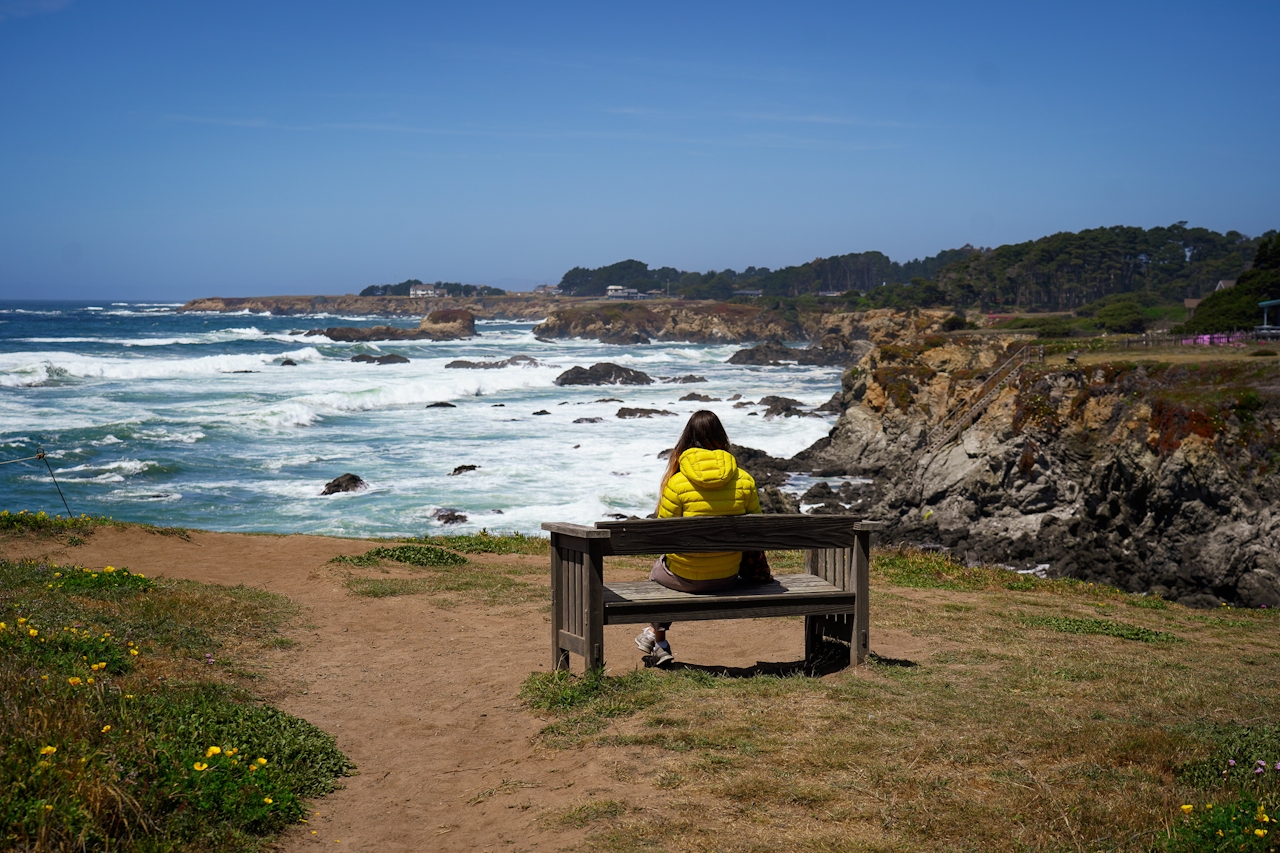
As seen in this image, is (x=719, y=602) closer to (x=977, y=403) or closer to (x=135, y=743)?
(x=135, y=743)

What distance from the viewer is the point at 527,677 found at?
627cm

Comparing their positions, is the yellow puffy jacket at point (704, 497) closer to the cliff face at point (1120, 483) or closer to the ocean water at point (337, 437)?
the cliff face at point (1120, 483)

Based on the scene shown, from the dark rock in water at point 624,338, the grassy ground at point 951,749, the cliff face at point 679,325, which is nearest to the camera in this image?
the grassy ground at point 951,749

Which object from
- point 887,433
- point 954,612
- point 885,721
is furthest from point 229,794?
point 887,433

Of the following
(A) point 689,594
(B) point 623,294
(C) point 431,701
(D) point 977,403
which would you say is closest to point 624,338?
(B) point 623,294

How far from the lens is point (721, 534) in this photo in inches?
231

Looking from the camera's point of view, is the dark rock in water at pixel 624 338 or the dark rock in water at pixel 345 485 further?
the dark rock in water at pixel 624 338

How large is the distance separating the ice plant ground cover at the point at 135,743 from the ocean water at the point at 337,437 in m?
13.6

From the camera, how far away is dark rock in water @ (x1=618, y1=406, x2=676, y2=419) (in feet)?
132

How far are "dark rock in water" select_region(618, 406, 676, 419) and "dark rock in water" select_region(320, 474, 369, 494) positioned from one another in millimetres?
16966

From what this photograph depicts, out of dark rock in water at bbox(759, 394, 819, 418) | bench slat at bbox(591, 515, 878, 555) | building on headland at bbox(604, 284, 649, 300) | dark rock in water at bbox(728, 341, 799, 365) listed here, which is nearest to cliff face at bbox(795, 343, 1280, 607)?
bench slat at bbox(591, 515, 878, 555)

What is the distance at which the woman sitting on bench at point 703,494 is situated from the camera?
19.7 feet

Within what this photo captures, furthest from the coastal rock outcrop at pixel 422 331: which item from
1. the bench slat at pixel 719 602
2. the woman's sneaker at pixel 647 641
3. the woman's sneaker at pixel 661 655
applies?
the bench slat at pixel 719 602

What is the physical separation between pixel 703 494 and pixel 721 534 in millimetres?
289
